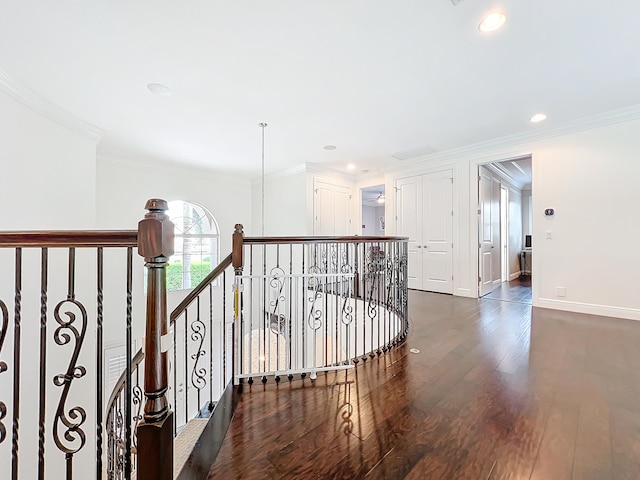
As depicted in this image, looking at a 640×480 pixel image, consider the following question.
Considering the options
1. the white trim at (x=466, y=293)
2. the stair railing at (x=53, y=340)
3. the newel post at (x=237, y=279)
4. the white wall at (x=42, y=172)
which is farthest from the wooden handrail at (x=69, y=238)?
the white trim at (x=466, y=293)

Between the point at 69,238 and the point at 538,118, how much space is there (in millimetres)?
4883

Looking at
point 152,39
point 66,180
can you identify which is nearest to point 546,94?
Result: point 152,39

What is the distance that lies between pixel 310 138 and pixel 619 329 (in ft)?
14.7

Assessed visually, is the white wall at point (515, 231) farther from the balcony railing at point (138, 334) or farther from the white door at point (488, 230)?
the balcony railing at point (138, 334)

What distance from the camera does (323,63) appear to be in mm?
2666

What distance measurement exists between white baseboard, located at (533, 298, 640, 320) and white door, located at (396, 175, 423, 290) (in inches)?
77.4

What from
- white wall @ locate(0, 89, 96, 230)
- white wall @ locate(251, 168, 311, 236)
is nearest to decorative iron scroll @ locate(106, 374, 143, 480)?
white wall @ locate(0, 89, 96, 230)

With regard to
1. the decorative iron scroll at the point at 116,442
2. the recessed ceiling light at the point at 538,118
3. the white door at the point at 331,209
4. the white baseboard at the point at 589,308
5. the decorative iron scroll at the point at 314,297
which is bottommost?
the decorative iron scroll at the point at 116,442

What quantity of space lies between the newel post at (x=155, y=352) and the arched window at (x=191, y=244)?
18.9 feet

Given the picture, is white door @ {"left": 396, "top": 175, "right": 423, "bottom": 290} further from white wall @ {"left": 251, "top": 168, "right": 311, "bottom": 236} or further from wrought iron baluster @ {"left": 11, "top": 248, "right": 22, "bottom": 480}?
wrought iron baluster @ {"left": 11, "top": 248, "right": 22, "bottom": 480}

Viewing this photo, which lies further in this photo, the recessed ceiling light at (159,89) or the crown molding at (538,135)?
the crown molding at (538,135)

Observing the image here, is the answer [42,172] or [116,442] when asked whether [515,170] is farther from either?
[42,172]

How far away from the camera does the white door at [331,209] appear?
631cm

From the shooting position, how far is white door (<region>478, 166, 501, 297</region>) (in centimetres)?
500
